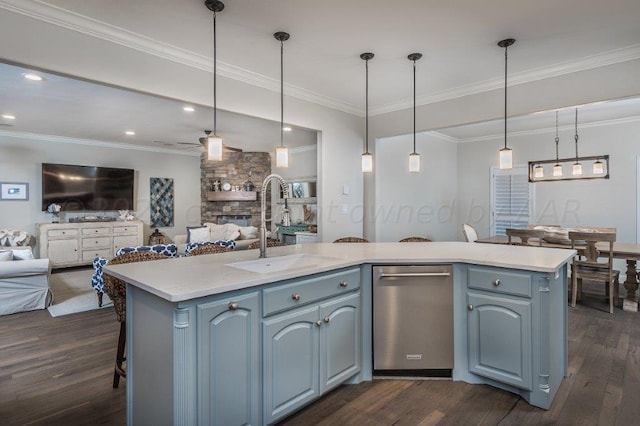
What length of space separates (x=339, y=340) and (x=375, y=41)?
7.93 feet

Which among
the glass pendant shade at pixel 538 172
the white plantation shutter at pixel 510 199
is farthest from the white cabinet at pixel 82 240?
the glass pendant shade at pixel 538 172

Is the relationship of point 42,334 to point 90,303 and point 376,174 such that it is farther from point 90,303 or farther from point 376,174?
point 376,174

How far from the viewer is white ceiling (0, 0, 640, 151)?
8.04 feet

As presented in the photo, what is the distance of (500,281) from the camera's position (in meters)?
2.32

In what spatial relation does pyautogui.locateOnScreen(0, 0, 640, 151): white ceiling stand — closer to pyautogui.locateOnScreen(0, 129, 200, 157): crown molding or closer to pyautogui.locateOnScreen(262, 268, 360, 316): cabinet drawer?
pyautogui.locateOnScreen(262, 268, 360, 316): cabinet drawer

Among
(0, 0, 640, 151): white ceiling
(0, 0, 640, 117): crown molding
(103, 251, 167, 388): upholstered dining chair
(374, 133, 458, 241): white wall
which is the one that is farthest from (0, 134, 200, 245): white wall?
(103, 251, 167, 388): upholstered dining chair

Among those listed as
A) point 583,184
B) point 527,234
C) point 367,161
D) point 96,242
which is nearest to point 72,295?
point 96,242

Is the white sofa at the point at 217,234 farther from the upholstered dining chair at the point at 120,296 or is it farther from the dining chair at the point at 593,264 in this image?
the dining chair at the point at 593,264

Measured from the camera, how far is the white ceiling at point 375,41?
2451 millimetres

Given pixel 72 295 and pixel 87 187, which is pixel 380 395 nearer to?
pixel 72 295

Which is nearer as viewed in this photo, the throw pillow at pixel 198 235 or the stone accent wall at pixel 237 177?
the throw pillow at pixel 198 235

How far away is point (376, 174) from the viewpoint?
5.06 metres

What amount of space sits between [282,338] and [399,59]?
9.02 feet

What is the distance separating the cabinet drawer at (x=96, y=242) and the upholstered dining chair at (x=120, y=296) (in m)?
5.64
